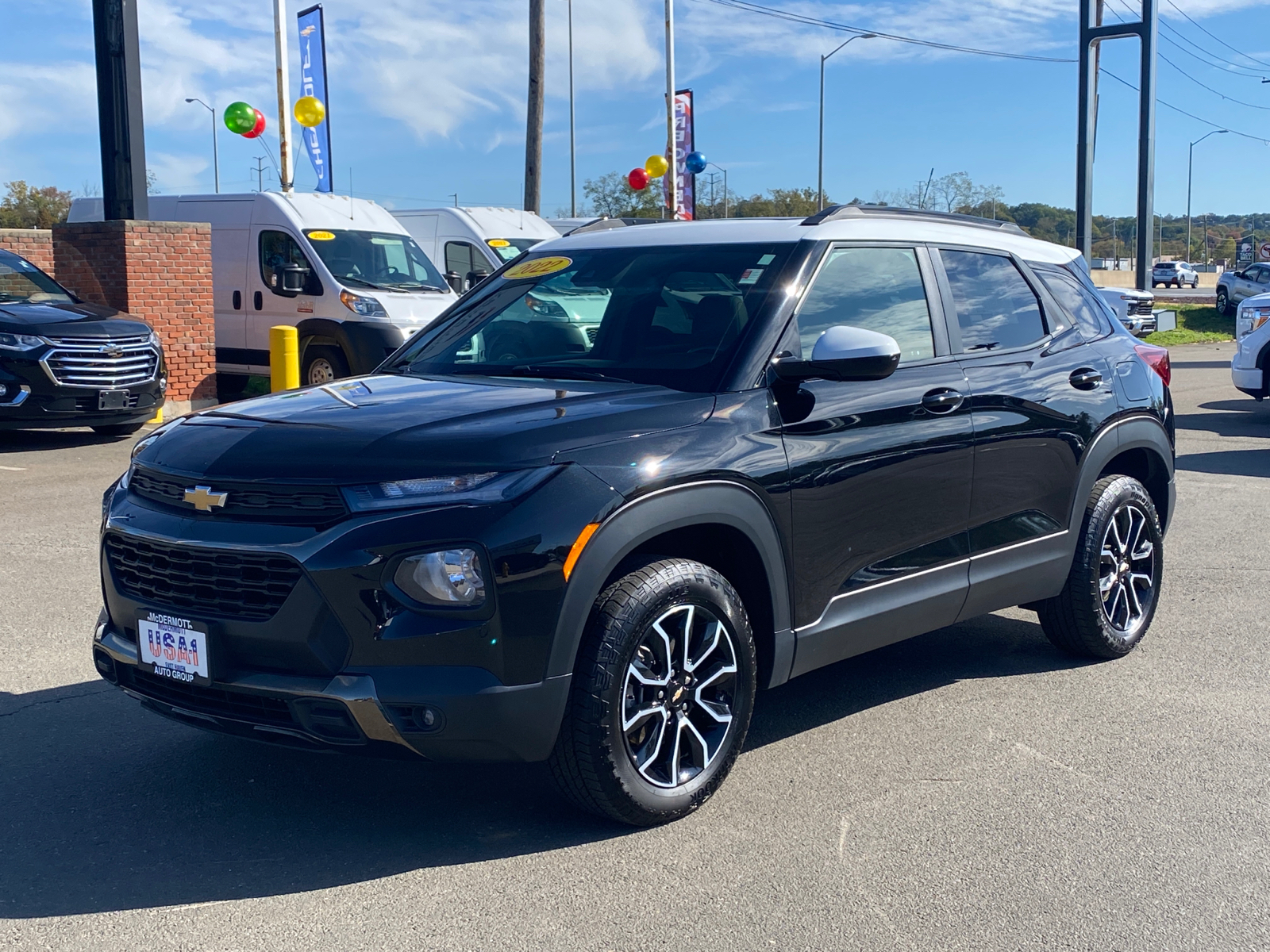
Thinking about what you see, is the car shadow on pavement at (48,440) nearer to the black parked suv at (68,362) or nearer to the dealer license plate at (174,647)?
the black parked suv at (68,362)

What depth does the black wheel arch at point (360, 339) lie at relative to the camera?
49.6 ft

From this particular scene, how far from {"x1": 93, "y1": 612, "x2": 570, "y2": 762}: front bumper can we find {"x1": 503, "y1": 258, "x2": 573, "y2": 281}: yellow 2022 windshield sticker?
2152 millimetres

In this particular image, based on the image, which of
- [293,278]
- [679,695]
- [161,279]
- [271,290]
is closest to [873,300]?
[679,695]

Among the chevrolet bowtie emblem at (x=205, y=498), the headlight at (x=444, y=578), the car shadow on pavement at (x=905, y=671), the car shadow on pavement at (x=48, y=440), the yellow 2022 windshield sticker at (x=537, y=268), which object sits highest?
the yellow 2022 windshield sticker at (x=537, y=268)

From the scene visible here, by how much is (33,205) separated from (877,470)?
60.8 m

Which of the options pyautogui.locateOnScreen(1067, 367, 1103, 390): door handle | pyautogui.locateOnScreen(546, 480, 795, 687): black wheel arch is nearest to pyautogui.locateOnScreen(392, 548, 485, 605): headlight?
pyautogui.locateOnScreen(546, 480, 795, 687): black wheel arch

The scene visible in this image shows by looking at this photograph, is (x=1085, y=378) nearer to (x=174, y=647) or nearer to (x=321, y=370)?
(x=174, y=647)

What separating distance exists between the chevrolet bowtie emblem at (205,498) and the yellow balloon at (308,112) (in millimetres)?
17215

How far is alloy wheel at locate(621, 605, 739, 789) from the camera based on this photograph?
3.77m

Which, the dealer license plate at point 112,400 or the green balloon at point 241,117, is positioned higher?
the green balloon at point 241,117

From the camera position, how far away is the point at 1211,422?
15.1m

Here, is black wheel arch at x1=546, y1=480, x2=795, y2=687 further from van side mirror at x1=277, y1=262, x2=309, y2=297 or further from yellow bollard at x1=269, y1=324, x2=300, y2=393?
van side mirror at x1=277, y1=262, x2=309, y2=297

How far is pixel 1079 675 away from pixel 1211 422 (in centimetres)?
1075

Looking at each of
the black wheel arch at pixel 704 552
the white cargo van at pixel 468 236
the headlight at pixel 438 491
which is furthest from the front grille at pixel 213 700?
the white cargo van at pixel 468 236
